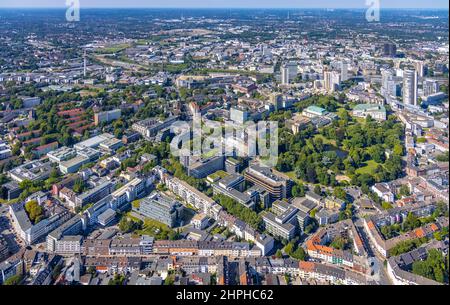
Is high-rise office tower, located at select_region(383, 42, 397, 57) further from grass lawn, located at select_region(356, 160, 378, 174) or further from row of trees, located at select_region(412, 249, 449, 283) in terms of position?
row of trees, located at select_region(412, 249, 449, 283)

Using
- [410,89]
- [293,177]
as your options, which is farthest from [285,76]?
[293,177]

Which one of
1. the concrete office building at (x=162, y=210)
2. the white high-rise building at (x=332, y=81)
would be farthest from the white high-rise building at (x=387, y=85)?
the concrete office building at (x=162, y=210)

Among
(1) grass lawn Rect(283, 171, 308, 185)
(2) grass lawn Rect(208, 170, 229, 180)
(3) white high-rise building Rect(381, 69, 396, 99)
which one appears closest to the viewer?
(2) grass lawn Rect(208, 170, 229, 180)

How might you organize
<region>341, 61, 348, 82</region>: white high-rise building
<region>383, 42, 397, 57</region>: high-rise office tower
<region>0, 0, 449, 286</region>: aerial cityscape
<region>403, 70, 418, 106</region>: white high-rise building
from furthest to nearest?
<region>383, 42, 397, 57</region>: high-rise office tower < <region>341, 61, 348, 82</region>: white high-rise building < <region>403, 70, 418, 106</region>: white high-rise building < <region>0, 0, 449, 286</region>: aerial cityscape

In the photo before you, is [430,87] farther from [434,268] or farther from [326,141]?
[434,268]

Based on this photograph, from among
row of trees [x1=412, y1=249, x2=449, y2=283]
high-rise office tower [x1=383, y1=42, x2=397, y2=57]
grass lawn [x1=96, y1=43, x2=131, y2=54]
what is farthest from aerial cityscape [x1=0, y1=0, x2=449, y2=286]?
grass lawn [x1=96, y1=43, x2=131, y2=54]

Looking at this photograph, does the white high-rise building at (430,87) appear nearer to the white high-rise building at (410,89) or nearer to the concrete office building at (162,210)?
the white high-rise building at (410,89)
